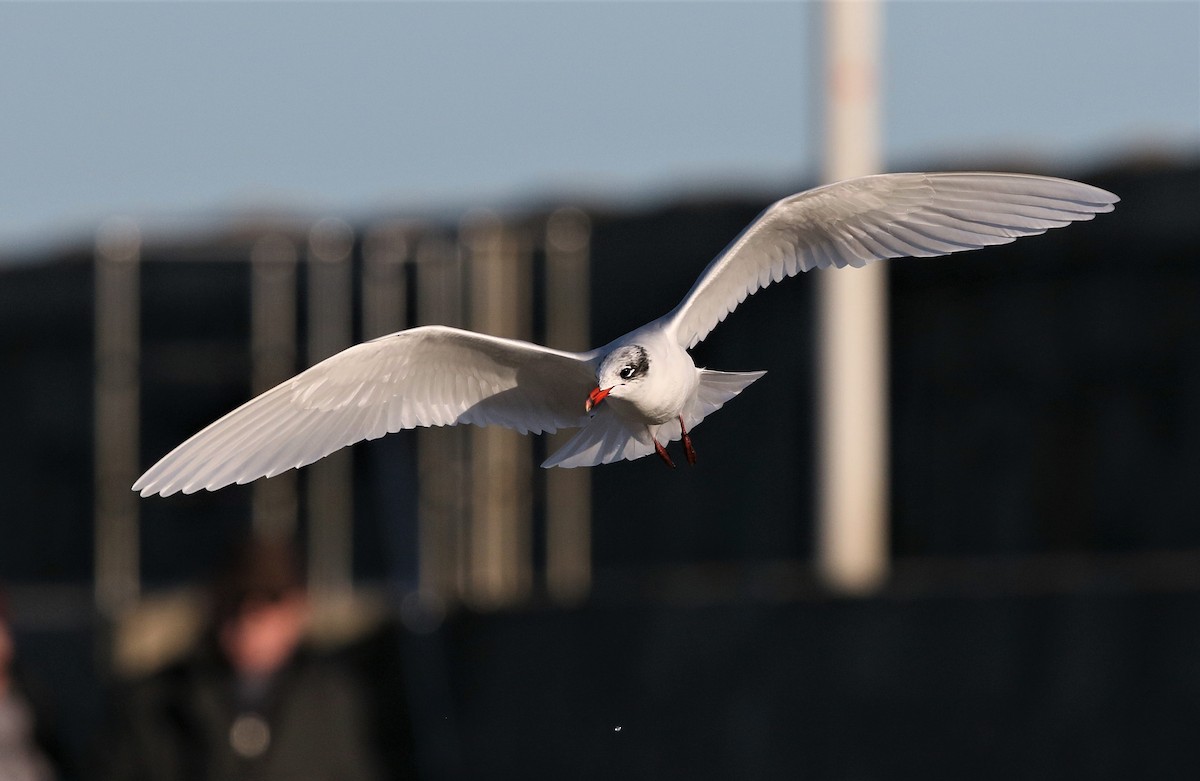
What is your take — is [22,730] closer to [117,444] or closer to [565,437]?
[565,437]

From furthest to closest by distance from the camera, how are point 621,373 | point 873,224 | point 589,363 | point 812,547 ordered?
point 812,547
point 873,224
point 589,363
point 621,373

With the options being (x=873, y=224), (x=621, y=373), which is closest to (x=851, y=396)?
(x=873, y=224)

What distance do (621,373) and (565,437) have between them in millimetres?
4355

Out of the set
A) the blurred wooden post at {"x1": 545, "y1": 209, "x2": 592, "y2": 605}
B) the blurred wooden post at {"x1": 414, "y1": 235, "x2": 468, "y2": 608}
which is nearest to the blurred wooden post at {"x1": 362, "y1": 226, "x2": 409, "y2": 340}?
the blurred wooden post at {"x1": 414, "y1": 235, "x2": 468, "y2": 608}

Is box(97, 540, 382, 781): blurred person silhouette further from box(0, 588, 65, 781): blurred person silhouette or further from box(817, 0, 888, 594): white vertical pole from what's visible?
box(817, 0, 888, 594): white vertical pole

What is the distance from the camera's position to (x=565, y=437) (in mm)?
7023

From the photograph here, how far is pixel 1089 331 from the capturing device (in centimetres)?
771

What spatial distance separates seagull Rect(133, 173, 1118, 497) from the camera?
3010 mm

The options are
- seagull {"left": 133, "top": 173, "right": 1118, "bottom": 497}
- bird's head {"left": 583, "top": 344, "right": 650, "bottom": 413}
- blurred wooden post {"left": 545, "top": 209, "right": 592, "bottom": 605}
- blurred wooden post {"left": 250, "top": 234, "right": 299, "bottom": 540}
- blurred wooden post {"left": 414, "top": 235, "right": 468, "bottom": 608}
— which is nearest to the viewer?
bird's head {"left": 583, "top": 344, "right": 650, "bottom": 413}

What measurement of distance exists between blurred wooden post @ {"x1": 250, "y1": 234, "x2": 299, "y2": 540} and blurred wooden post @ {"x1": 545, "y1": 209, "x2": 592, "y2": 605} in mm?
937

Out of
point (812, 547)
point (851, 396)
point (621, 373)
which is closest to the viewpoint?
point (621, 373)

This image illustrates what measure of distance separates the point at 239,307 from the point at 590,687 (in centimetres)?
340

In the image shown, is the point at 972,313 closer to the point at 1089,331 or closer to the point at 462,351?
the point at 1089,331

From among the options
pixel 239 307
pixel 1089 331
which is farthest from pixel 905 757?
pixel 239 307
